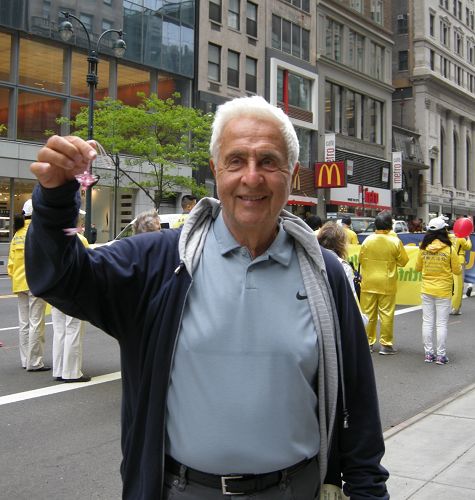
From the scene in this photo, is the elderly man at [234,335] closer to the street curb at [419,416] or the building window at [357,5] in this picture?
the street curb at [419,416]

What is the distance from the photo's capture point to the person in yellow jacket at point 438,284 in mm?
9266

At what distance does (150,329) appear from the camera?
2.08m

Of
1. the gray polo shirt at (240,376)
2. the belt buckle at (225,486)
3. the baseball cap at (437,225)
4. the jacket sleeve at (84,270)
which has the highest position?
the baseball cap at (437,225)

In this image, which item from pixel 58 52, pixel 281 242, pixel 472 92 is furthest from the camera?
pixel 472 92

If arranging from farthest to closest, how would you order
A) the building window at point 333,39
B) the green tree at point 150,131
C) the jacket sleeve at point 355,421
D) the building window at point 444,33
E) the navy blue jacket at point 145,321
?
the building window at point 444,33 < the building window at point 333,39 < the green tree at point 150,131 < the jacket sleeve at point 355,421 < the navy blue jacket at point 145,321

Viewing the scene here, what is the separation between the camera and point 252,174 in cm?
208

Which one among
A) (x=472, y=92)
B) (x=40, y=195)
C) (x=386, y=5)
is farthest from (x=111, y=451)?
(x=472, y=92)

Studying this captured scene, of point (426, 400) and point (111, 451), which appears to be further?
point (426, 400)

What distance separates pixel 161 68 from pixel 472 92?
156 ft

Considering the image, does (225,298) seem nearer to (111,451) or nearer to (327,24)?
(111,451)

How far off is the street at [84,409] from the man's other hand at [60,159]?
3295 millimetres

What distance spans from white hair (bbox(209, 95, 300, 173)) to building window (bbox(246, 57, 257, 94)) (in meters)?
38.2

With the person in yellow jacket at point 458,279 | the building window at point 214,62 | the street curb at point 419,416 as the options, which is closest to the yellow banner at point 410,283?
the person in yellow jacket at point 458,279

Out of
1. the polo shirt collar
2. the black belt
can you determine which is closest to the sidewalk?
the black belt
